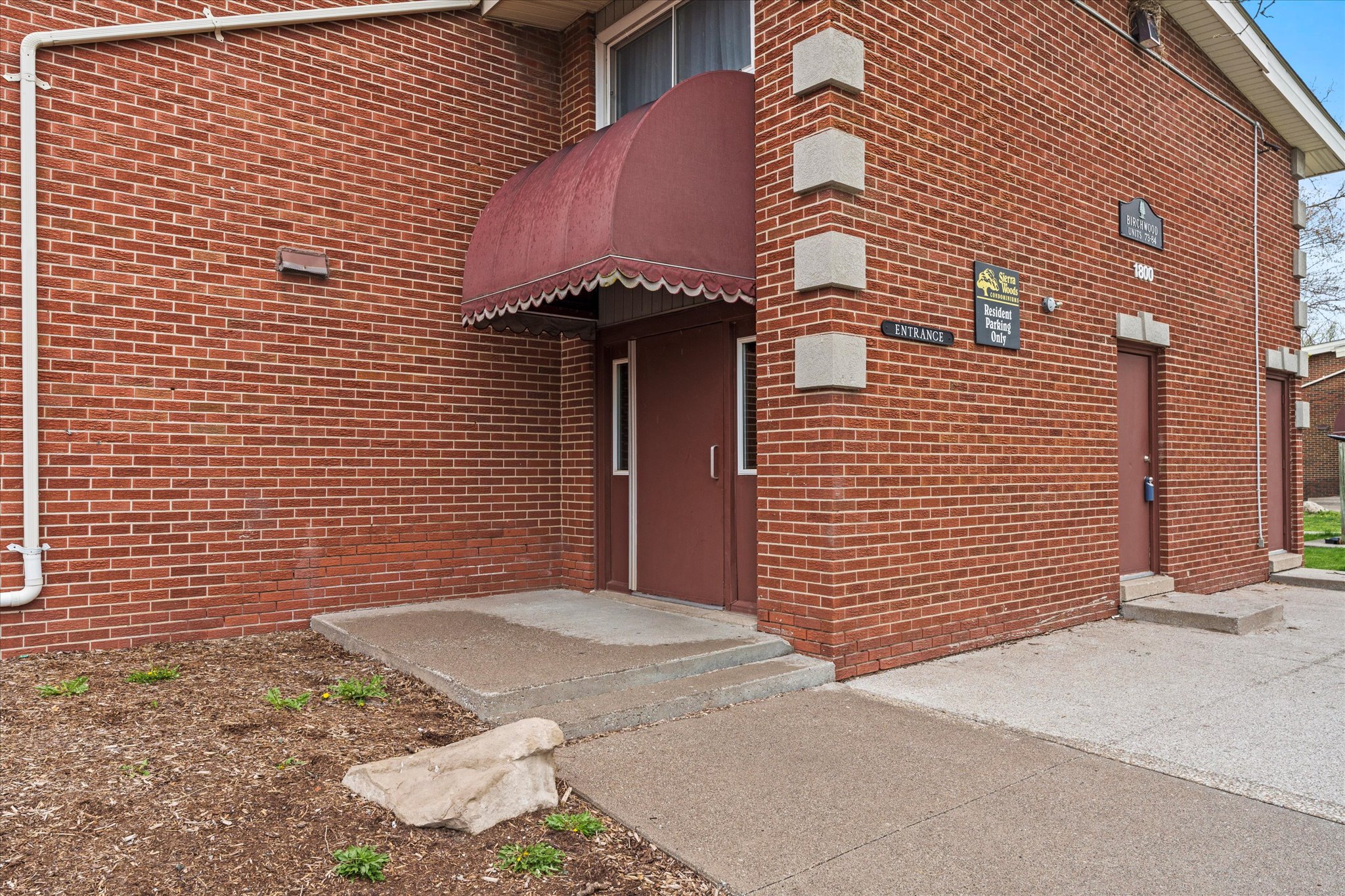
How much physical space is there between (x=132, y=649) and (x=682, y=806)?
14.3ft

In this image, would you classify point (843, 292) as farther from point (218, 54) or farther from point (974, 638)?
point (218, 54)

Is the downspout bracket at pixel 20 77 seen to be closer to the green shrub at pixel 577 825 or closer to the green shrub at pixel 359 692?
the green shrub at pixel 359 692

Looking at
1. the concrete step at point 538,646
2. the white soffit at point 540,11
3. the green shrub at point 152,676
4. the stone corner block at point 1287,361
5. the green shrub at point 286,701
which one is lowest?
the green shrub at point 286,701

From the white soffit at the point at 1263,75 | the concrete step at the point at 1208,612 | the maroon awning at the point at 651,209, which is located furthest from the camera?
the white soffit at the point at 1263,75

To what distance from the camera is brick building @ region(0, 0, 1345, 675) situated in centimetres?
577

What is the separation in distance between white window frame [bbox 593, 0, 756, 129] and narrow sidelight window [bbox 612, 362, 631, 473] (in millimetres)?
2220

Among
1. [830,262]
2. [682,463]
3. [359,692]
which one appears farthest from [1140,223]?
[359,692]

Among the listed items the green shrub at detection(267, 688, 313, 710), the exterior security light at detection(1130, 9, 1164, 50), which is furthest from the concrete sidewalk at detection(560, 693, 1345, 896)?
the exterior security light at detection(1130, 9, 1164, 50)

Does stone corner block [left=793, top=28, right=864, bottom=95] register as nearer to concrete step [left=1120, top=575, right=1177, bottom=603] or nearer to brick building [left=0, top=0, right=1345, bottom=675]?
brick building [left=0, top=0, right=1345, bottom=675]

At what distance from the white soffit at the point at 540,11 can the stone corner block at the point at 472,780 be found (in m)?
6.46

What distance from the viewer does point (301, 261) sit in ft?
22.0

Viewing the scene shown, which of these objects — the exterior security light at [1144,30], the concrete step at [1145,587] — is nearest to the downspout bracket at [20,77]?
the exterior security light at [1144,30]

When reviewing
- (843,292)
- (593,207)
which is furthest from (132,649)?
(843,292)

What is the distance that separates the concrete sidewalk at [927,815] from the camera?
10.3 ft
